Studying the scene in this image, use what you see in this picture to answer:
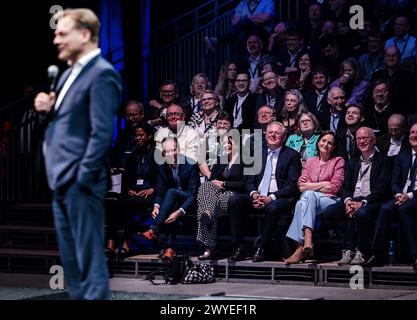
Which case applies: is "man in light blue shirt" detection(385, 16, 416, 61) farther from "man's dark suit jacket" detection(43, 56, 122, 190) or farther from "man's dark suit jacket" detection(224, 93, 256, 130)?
"man's dark suit jacket" detection(43, 56, 122, 190)

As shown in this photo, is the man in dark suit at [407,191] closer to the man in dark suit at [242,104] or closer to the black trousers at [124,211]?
the man in dark suit at [242,104]

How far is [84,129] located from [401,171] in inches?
178

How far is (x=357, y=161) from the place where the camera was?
28.2ft

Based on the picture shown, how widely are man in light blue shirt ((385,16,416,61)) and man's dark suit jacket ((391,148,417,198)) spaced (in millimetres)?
1572

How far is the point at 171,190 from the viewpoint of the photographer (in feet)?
29.8

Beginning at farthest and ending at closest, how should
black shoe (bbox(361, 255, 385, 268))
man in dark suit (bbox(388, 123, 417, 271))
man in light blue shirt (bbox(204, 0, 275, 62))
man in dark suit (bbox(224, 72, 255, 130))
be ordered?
man in light blue shirt (bbox(204, 0, 275, 62))
man in dark suit (bbox(224, 72, 255, 130))
black shoe (bbox(361, 255, 385, 268))
man in dark suit (bbox(388, 123, 417, 271))

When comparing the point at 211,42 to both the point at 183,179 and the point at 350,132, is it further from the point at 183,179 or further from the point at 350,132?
the point at 350,132

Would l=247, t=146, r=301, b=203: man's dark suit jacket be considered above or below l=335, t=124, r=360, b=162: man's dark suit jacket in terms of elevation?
below

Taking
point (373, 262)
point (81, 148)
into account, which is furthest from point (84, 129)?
point (373, 262)

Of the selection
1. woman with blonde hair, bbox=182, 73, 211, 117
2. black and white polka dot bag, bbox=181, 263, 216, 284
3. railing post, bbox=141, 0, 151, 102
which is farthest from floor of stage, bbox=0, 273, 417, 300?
railing post, bbox=141, 0, 151, 102

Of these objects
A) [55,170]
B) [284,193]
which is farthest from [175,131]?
[55,170]

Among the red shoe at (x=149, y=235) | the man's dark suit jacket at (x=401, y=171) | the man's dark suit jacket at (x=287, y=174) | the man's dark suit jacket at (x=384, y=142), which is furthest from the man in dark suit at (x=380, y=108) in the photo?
the red shoe at (x=149, y=235)

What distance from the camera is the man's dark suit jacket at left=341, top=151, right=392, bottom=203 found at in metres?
8.35

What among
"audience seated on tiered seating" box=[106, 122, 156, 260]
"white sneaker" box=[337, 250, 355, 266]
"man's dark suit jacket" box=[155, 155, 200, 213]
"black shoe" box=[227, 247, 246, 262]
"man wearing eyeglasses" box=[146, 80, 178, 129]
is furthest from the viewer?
"man wearing eyeglasses" box=[146, 80, 178, 129]
